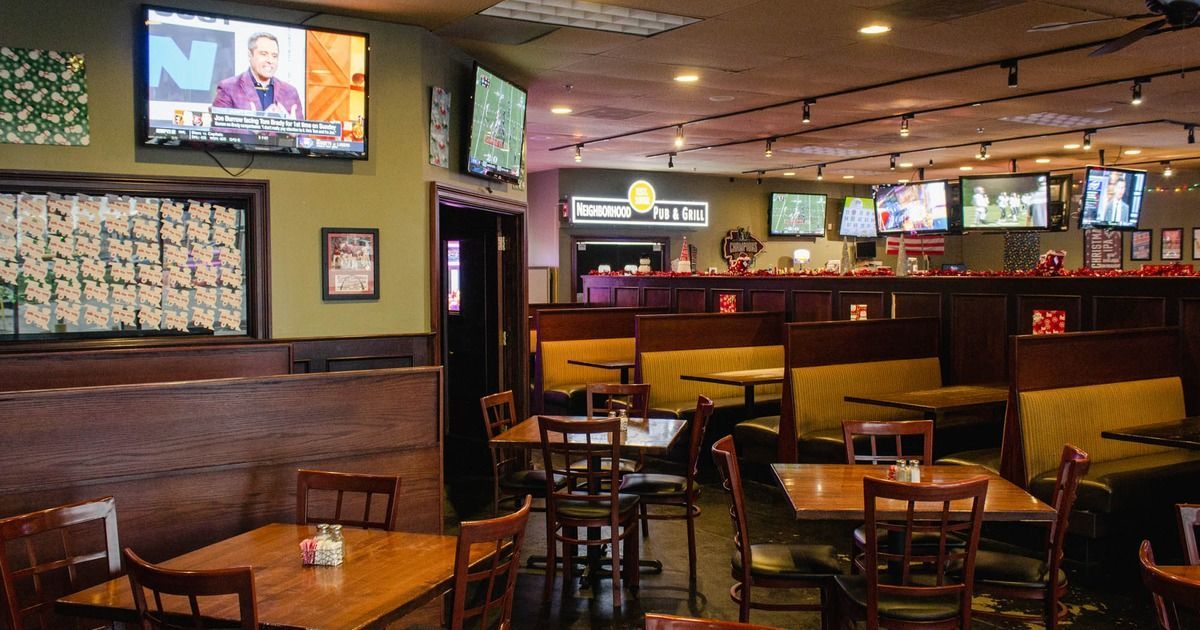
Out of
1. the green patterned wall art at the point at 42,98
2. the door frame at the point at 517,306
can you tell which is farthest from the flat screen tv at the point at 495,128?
the green patterned wall art at the point at 42,98

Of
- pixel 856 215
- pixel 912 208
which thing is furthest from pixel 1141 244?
pixel 912 208

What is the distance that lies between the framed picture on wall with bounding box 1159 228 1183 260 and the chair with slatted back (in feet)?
55.0

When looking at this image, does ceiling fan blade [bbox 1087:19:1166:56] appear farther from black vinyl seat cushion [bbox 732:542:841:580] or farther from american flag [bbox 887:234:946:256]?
american flag [bbox 887:234:946:256]

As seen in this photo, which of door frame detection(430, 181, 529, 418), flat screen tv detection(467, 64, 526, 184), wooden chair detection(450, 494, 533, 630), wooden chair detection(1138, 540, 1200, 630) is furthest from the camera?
door frame detection(430, 181, 529, 418)

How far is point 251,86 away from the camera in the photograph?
576 centimetres

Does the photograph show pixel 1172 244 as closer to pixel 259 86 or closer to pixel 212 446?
pixel 259 86

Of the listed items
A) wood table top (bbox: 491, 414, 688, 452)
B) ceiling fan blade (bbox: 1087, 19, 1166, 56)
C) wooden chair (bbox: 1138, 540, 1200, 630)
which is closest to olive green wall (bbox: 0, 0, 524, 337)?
wood table top (bbox: 491, 414, 688, 452)

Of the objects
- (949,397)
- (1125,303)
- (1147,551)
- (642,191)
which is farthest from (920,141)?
(1147,551)

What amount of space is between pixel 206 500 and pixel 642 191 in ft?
42.4

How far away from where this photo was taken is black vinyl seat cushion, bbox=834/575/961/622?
11.1ft

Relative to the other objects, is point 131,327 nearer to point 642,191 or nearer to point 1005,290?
point 1005,290

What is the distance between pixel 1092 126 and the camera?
11453mm

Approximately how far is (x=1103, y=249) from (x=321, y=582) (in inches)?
677

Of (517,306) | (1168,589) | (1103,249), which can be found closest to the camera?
(1168,589)
